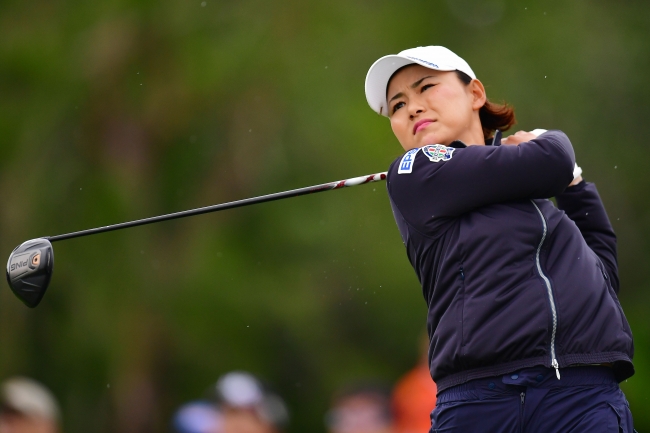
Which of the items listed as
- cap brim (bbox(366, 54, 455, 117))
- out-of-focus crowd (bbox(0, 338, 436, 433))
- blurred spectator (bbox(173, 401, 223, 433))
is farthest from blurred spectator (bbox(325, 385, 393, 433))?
cap brim (bbox(366, 54, 455, 117))

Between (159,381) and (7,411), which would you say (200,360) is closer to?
(159,381)

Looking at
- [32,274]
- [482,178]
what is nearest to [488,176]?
[482,178]

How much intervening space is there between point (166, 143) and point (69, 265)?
1.53m

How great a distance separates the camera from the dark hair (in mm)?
3172

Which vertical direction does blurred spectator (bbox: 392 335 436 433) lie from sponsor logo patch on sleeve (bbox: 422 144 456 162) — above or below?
below

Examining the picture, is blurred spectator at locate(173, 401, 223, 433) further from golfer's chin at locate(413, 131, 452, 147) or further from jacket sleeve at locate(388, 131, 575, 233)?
jacket sleeve at locate(388, 131, 575, 233)

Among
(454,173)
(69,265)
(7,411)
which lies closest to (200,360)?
(69,265)

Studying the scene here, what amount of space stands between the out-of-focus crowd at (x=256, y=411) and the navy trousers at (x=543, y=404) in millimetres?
3444

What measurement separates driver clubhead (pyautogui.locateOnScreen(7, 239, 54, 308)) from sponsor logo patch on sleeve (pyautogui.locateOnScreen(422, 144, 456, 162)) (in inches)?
61.3

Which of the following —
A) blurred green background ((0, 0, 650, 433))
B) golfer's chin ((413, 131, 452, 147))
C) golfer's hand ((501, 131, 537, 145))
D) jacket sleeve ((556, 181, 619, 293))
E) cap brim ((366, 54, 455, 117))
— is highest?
blurred green background ((0, 0, 650, 433))

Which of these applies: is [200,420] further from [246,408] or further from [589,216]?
[589,216]

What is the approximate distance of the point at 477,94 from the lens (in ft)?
10.1

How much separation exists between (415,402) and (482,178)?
385 centimetres

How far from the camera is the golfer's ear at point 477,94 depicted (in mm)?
3064
